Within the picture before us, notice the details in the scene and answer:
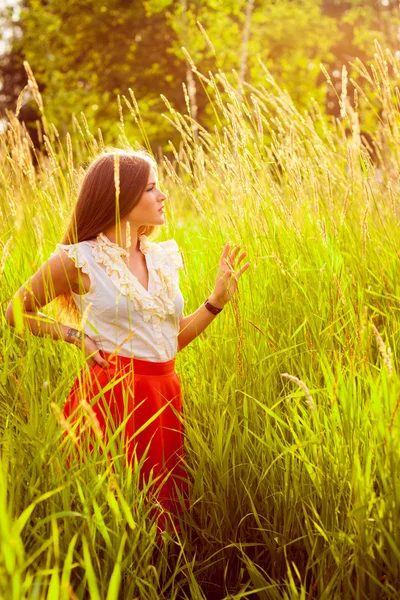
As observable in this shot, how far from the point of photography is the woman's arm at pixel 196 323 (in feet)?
7.64

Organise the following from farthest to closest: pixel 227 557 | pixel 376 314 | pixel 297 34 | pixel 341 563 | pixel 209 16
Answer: pixel 297 34, pixel 209 16, pixel 376 314, pixel 227 557, pixel 341 563

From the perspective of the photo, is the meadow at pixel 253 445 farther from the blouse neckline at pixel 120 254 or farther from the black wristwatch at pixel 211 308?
the blouse neckline at pixel 120 254

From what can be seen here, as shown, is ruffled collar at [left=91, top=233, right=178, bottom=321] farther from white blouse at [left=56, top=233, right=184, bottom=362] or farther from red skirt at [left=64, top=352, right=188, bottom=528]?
red skirt at [left=64, top=352, right=188, bottom=528]

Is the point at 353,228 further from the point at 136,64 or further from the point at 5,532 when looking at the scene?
the point at 136,64

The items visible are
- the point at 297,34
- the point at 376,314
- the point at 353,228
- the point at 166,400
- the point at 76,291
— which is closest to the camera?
the point at 166,400

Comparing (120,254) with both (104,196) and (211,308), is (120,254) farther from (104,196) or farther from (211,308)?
(211,308)

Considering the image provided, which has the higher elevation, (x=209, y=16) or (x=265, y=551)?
(x=209, y=16)

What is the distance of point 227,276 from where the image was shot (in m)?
2.28

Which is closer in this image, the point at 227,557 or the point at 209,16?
the point at 227,557

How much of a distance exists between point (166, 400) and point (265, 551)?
523 millimetres

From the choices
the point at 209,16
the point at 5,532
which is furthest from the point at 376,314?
the point at 209,16

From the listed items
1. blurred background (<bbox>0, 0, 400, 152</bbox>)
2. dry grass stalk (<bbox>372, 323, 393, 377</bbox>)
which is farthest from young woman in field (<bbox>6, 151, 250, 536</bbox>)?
blurred background (<bbox>0, 0, 400, 152</bbox>)

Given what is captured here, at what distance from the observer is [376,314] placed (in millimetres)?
2510

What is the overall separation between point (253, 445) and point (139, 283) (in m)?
0.64
